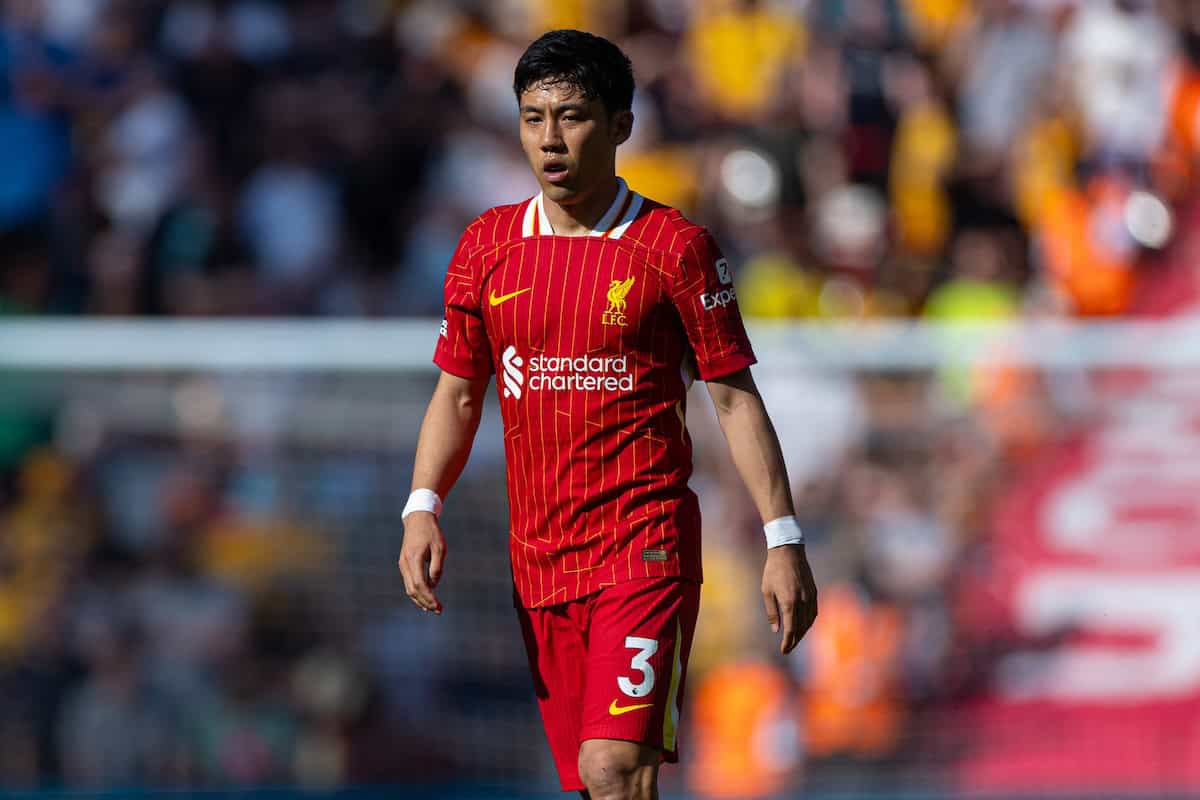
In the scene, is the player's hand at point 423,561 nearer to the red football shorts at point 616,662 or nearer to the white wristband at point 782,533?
the red football shorts at point 616,662

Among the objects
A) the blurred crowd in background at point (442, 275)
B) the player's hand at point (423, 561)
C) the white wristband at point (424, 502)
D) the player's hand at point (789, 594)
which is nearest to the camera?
the player's hand at point (789, 594)

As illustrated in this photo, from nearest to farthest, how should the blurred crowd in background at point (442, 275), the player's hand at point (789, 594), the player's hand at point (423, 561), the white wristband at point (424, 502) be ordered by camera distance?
1. the player's hand at point (789, 594)
2. the player's hand at point (423, 561)
3. the white wristband at point (424, 502)
4. the blurred crowd in background at point (442, 275)

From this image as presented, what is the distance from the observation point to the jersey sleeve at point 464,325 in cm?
451

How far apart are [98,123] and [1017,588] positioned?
5538 millimetres

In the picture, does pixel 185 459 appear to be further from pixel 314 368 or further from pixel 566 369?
pixel 566 369

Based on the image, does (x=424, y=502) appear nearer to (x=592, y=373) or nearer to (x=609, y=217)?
(x=592, y=373)

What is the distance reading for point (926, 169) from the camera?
10414 mm

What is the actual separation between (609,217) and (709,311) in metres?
0.34

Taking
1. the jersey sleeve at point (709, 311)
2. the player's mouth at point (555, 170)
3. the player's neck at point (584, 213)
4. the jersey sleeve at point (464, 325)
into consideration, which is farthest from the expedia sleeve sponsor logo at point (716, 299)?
the jersey sleeve at point (464, 325)

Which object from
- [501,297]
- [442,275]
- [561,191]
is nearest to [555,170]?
[561,191]

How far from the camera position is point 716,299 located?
14.3 feet

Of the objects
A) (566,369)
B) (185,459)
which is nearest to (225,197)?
(185,459)

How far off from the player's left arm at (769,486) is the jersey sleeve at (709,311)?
0.16 feet

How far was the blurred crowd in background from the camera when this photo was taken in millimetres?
8984
